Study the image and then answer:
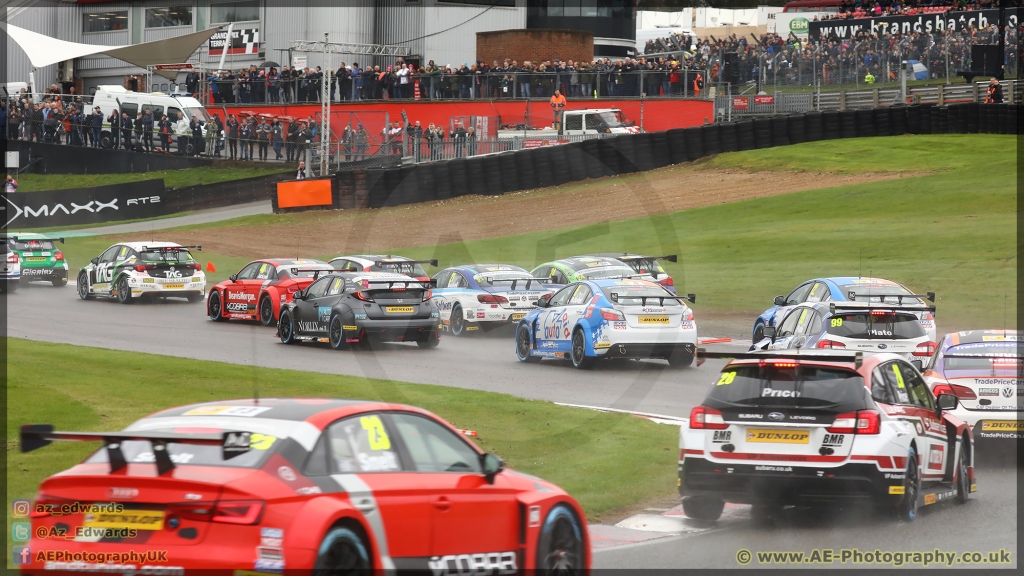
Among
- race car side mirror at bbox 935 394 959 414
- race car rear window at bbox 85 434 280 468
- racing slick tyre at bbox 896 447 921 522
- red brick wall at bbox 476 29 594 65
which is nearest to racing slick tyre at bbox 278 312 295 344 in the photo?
race car side mirror at bbox 935 394 959 414

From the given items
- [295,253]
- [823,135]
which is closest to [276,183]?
[295,253]

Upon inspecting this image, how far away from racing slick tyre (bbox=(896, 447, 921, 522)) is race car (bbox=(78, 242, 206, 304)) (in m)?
20.3

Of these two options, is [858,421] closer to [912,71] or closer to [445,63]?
[912,71]

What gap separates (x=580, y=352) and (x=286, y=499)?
1266 centimetres

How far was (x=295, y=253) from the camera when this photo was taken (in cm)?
3475

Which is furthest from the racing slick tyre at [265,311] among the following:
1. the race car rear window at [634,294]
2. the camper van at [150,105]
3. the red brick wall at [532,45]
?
the red brick wall at [532,45]

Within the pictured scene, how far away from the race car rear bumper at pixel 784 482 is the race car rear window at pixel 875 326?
6.45m

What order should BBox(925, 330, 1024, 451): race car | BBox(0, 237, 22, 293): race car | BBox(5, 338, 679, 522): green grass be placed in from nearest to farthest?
BBox(5, 338, 679, 522): green grass, BBox(925, 330, 1024, 451): race car, BBox(0, 237, 22, 293): race car

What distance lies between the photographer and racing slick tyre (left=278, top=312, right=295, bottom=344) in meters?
Answer: 20.4

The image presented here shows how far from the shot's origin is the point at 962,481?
1005 centimetres

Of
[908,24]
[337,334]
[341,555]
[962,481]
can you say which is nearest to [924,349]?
[962,481]

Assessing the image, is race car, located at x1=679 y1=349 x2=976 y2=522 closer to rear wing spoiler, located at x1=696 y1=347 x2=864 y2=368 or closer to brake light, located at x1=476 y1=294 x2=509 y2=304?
rear wing spoiler, located at x1=696 y1=347 x2=864 y2=368

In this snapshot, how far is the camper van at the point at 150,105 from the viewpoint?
49.8 metres

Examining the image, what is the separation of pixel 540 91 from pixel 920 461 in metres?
39.2
